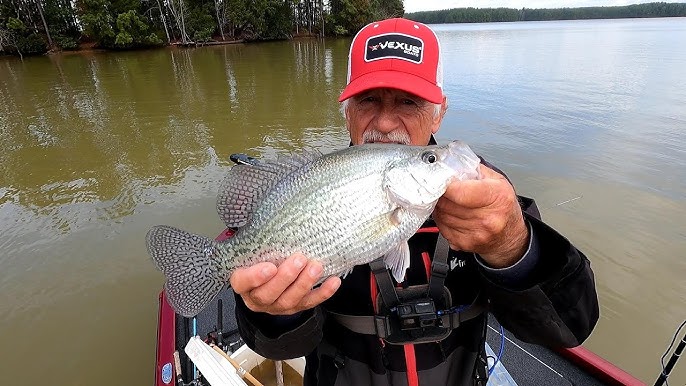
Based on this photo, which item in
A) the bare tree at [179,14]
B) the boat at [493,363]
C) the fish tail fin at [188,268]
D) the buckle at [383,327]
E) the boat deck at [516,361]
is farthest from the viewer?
the bare tree at [179,14]

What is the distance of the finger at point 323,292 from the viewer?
1761 mm

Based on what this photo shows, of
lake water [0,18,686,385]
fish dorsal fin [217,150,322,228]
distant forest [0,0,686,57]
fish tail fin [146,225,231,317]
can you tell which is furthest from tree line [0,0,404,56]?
fish dorsal fin [217,150,322,228]

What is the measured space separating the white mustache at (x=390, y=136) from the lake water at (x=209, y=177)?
461 cm

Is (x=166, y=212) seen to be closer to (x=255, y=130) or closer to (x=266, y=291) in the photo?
(x=255, y=130)

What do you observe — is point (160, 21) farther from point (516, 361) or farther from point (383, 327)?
point (383, 327)

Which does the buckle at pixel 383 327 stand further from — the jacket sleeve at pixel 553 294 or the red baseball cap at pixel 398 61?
the red baseball cap at pixel 398 61

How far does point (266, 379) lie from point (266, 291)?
8.77 feet

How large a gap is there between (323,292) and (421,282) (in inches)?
29.5

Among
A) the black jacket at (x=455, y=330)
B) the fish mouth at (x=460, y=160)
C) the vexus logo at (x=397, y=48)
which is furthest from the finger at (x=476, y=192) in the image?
the vexus logo at (x=397, y=48)

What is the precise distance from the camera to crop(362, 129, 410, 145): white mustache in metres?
2.40

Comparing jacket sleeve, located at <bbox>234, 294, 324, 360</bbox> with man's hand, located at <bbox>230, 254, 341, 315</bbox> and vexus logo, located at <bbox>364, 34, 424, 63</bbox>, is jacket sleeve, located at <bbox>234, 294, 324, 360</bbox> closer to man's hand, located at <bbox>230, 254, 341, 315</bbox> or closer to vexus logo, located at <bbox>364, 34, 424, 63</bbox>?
man's hand, located at <bbox>230, 254, 341, 315</bbox>

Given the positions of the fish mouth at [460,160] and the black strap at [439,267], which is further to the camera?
the black strap at [439,267]

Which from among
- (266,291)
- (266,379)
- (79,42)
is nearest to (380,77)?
(266,291)

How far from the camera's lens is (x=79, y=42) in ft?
132
